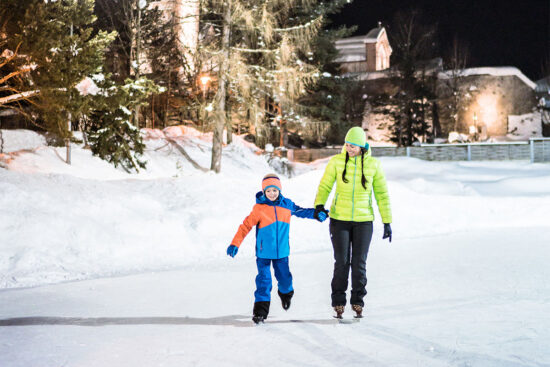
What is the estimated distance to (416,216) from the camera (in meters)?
13.3

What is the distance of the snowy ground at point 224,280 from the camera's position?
402cm

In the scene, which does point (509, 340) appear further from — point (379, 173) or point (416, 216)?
point (416, 216)

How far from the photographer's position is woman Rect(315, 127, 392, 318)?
504 cm

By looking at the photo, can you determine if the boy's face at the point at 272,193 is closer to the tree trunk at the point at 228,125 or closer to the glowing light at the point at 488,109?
the tree trunk at the point at 228,125

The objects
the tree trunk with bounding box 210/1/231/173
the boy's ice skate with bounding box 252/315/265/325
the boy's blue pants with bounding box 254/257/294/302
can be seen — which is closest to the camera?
A: the boy's ice skate with bounding box 252/315/265/325

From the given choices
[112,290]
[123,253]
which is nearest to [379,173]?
A: [112,290]

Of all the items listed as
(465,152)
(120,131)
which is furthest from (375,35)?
(120,131)

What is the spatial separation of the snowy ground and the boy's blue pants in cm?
25

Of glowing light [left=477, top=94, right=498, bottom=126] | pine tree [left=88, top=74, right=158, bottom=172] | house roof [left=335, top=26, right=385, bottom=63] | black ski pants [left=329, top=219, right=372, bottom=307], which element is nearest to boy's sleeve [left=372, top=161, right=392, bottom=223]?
black ski pants [left=329, top=219, right=372, bottom=307]

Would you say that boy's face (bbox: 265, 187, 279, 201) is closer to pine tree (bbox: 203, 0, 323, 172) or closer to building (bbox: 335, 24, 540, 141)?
pine tree (bbox: 203, 0, 323, 172)

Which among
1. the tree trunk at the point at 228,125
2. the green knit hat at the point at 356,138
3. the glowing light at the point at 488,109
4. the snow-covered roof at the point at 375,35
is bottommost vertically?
the green knit hat at the point at 356,138

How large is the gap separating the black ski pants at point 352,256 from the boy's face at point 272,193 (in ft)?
2.00

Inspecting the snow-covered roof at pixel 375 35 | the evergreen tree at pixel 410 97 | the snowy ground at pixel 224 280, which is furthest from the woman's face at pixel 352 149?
the snow-covered roof at pixel 375 35

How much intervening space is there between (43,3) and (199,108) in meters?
5.94
